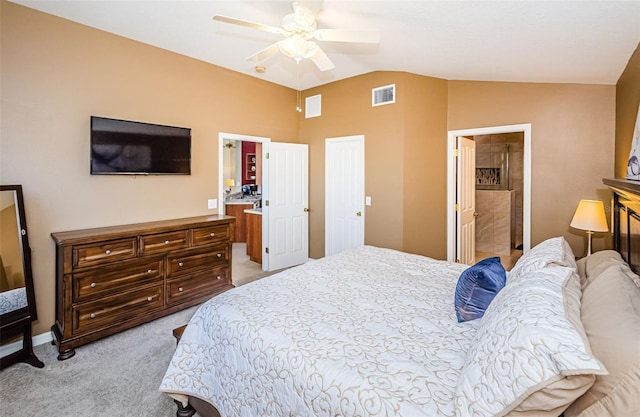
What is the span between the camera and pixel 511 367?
89 cm

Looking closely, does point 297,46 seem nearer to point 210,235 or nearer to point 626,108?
point 210,235

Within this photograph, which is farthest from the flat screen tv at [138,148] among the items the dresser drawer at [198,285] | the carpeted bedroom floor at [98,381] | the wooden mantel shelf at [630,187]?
the wooden mantel shelf at [630,187]

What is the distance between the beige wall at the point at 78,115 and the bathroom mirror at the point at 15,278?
182mm

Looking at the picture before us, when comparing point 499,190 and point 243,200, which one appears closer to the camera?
point 499,190

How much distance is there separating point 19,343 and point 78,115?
Result: 6.92ft

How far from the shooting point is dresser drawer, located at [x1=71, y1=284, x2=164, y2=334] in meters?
2.60

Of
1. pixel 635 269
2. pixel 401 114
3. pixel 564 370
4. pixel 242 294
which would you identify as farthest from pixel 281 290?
pixel 401 114

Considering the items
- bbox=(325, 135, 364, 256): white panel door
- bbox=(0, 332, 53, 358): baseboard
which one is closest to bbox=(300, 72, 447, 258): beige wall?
bbox=(325, 135, 364, 256): white panel door

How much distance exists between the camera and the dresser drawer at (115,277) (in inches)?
102

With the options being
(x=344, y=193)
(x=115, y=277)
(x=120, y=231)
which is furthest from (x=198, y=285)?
(x=344, y=193)

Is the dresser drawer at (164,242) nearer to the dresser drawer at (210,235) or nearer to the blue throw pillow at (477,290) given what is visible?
the dresser drawer at (210,235)

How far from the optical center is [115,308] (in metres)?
2.80

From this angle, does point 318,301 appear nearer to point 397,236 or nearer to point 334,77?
point 397,236

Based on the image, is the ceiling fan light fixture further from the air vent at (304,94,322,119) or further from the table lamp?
the table lamp
